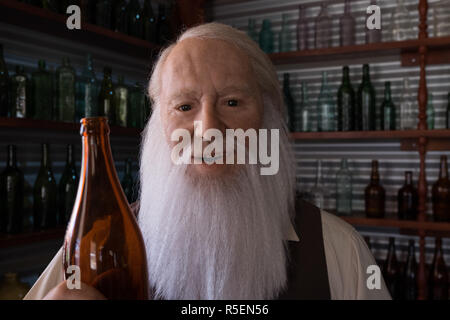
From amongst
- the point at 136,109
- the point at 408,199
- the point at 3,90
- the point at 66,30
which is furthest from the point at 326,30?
the point at 3,90

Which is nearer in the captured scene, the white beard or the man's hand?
the man's hand

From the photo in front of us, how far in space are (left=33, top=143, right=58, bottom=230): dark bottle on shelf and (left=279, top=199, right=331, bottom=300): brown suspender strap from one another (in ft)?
4.06

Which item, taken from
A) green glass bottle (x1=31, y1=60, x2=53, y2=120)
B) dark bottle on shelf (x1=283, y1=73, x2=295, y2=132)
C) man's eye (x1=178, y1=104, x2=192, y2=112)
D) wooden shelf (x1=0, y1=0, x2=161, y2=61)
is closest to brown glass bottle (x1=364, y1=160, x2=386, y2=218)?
dark bottle on shelf (x1=283, y1=73, x2=295, y2=132)

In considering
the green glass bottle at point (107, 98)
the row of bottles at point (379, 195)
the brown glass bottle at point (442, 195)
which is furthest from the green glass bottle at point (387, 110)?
the green glass bottle at point (107, 98)

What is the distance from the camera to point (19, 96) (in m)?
1.55

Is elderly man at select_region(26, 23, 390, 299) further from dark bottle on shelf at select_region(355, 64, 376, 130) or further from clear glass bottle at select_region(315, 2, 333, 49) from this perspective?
clear glass bottle at select_region(315, 2, 333, 49)

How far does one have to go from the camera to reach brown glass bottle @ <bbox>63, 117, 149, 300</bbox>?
12.3 inches

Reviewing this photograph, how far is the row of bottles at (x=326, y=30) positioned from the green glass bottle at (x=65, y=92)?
1.14 meters

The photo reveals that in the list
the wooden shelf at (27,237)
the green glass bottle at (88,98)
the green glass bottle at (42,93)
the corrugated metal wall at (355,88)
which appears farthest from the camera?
the corrugated metal wall at (355,88)

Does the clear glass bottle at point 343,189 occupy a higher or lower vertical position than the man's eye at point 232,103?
lower

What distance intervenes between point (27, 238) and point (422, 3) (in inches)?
79.1

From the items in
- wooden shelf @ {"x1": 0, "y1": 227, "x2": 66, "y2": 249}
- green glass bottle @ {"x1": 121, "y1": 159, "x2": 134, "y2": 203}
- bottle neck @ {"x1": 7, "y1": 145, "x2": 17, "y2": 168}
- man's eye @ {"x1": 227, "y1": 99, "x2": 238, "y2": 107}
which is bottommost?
wooden shelf @ {"x1": 0, "y1": 227, "x2": 66, "y2": 249}

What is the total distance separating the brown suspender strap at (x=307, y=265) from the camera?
66cm

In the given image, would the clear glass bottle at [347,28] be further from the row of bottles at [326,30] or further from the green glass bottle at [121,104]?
the green glass bottle at [121,104]
